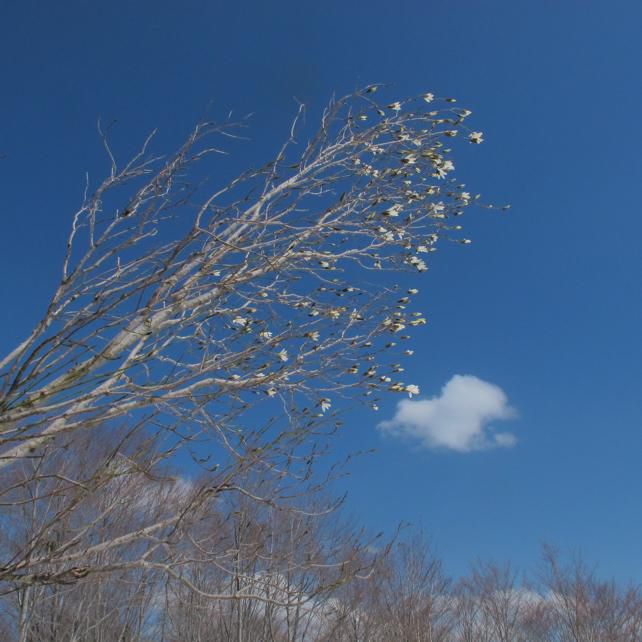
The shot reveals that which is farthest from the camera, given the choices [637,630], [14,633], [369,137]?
[637,630]

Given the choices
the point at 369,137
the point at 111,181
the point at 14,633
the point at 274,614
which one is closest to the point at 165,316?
the point at 111,181

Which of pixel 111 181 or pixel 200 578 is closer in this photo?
pixel 111 181

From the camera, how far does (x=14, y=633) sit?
12414 mm

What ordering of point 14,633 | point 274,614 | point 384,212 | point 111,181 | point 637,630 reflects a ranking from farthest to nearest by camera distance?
point 637,630 < point 14,633 < point 274,614 < point 384,212 < point 111,181

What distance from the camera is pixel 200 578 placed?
36.2 ft

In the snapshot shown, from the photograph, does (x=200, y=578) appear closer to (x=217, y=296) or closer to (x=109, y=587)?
(x=109, y=587)

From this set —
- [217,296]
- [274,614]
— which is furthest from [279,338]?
[274,614]

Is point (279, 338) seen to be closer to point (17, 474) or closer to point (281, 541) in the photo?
point (281, 541)

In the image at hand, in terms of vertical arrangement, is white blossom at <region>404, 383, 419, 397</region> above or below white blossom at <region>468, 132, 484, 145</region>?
below

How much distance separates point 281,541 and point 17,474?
4595 millimetres

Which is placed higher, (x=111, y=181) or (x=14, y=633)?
(x=111, y=181)

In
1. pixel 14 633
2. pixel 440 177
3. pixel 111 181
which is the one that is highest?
pixel 440 177

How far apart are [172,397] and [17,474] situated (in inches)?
365

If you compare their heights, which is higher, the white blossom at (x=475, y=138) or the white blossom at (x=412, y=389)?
the white blossom at (x=475, y=138)
